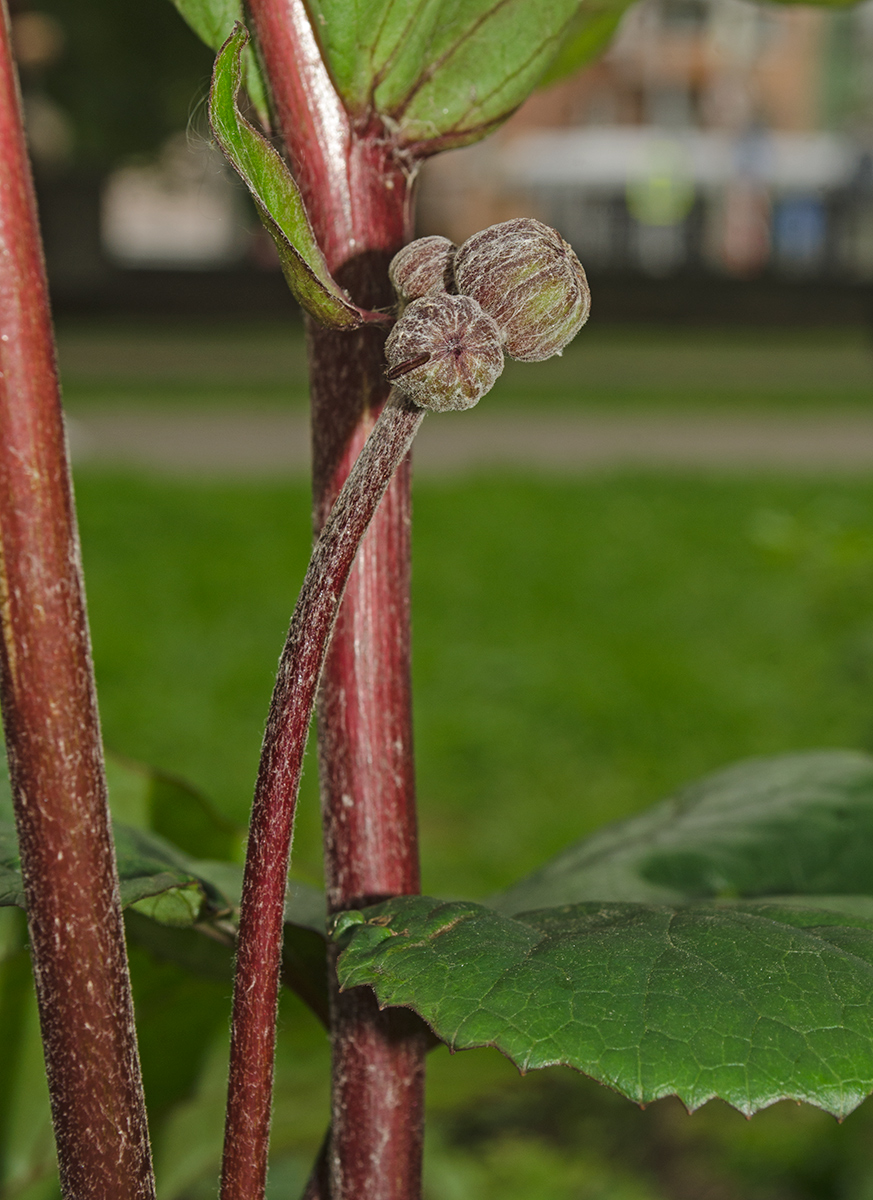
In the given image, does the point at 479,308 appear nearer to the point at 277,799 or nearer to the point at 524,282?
the point at 524,282

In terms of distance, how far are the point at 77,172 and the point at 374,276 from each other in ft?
50.6

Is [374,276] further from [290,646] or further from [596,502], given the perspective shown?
[596,502]

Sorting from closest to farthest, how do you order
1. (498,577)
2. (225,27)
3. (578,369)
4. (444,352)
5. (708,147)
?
(444,352) → (225,27) → (498,577) → (578,369) → (708,147)

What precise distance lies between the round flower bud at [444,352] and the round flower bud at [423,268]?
0.03 metres

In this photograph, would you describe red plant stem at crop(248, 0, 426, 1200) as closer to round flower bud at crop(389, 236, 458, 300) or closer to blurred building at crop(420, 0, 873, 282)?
round flower bud at crop(389, 236, 458, 300)

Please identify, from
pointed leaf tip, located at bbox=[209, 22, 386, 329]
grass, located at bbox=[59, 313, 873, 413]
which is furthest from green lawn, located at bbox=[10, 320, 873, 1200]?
grass, located at bbox=[59, 313, 873, 413]

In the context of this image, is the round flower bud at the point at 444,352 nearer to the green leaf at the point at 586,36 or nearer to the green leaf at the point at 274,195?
the green leaf at the point at 274,195

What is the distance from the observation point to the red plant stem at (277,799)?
37 centimetres

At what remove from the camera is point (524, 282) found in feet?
1.21

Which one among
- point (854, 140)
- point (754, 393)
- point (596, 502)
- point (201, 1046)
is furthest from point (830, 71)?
point (201, 1046)

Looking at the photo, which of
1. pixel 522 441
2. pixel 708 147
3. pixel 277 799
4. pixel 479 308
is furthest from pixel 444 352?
pixel 708 147

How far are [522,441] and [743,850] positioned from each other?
6572 millimetres

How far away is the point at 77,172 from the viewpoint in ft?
48.3

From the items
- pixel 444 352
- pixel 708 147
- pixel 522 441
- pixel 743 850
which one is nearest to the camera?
pixel 444 352
